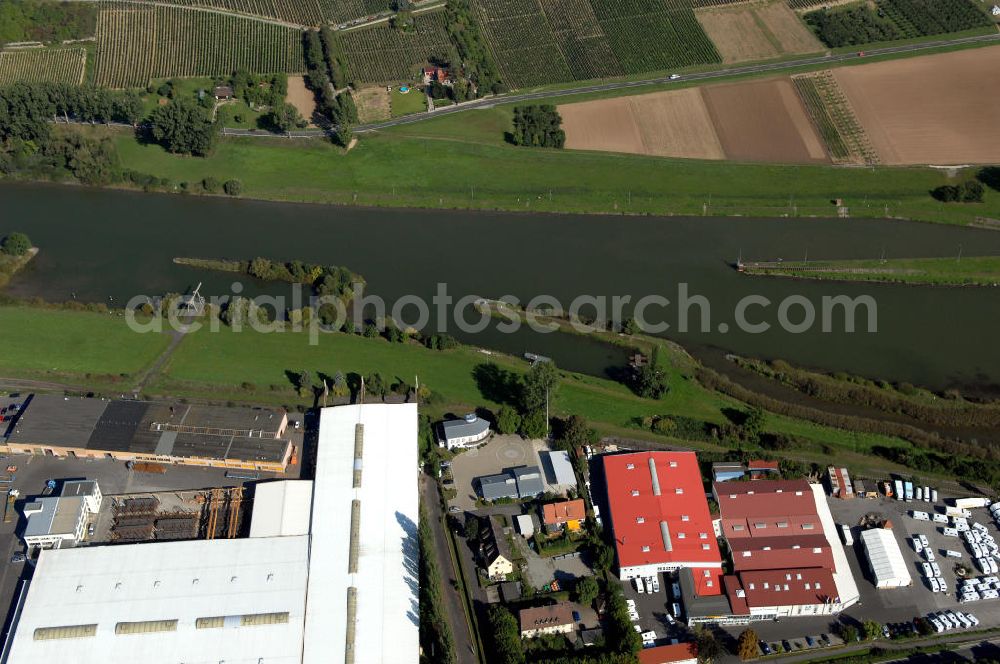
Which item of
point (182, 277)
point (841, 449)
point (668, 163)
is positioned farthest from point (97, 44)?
point (841, 449)

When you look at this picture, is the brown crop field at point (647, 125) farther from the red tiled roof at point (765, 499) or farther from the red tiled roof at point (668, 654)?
the red tiled roof at point (668, 654)

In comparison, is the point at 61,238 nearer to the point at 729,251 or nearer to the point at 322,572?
the point at 322,572

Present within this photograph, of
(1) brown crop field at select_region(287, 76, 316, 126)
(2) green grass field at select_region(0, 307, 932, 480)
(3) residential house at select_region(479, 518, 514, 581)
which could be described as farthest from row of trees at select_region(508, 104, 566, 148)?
(3) residential house at select_region(479, 518, 514, 581)

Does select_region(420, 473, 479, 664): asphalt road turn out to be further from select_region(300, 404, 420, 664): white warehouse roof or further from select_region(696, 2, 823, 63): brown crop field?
select_region(696, 2, 823, 63): brown crop field

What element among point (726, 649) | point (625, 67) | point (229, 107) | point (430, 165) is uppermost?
point (625, 67)

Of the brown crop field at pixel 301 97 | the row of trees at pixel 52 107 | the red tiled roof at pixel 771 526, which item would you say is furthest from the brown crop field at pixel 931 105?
the row of trees at pixel 52 107

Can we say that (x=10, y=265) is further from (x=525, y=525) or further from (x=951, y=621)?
(x=951, y=621)

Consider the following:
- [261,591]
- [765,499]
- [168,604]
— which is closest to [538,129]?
[765,499]
